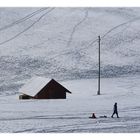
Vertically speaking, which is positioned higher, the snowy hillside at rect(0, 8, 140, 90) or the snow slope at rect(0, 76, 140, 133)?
the snowy hillside at rect(0, 8, 140, 90)

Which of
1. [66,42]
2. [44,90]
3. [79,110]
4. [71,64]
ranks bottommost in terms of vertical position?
[79,110]

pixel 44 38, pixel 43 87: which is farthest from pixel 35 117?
pixel 44 38

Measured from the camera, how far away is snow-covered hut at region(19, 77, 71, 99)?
5637 mm

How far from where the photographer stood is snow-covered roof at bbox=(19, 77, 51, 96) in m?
5.64

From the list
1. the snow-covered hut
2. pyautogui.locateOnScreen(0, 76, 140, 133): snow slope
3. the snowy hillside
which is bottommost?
pyautogui.locateOnScreen(0, 76, 140, 133): snow slope

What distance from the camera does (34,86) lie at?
5645mm

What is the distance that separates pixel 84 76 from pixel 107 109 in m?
0.29

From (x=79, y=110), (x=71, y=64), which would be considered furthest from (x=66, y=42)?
(x=79, y=110)

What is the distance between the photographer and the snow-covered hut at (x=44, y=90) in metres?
5.64

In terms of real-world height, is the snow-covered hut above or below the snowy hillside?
below

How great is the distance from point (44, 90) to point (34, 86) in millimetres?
77

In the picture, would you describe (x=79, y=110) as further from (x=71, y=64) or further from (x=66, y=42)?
(x=66, y=42)

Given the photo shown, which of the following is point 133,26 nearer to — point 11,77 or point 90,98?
point 90,98

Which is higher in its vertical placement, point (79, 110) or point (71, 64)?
point (71, 64)
